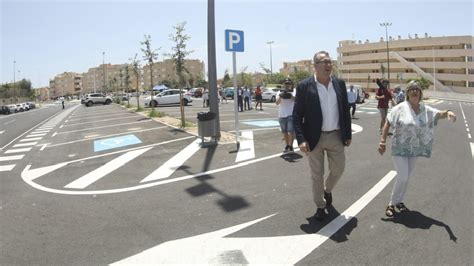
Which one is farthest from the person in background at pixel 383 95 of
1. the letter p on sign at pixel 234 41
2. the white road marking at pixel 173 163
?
the white road marking at pixel 173 163

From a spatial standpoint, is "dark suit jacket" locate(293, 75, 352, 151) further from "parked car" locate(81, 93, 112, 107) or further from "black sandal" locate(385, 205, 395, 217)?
"parked car" locate(81, 93, 112, 107)

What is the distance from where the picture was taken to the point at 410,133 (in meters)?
4.79

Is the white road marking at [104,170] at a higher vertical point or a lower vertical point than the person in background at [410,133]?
lower

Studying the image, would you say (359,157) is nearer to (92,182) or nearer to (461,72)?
(92,182)

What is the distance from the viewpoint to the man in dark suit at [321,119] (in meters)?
4.70

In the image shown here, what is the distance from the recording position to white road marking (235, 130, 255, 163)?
9.29 metres

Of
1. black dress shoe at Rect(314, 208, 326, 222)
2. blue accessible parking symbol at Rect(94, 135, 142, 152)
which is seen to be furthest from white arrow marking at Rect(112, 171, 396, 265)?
blue accessible parking symbol at Rect(94, 135, 142, 152)

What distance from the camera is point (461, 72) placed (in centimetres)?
8106

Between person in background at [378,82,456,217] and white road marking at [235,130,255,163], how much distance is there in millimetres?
4430

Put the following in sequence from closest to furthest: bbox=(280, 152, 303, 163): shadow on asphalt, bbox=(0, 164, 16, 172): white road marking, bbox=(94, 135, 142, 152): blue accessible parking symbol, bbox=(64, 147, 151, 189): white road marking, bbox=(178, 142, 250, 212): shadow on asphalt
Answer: bbox=(178, 142, 250, 212): shadow on asphalt < bbox=(64, 147, 151, 189): white road marking < bbox=(280, 152, 303, 163): shadow on asphalt < bbox=(0, 164, 16, 172): white road marking < bbox=(94, 135, 142, 152): blue accessible parking symbol

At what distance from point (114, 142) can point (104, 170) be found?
4.61 m

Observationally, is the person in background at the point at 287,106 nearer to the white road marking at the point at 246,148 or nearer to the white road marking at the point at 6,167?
the white road marking at the point at 246,148

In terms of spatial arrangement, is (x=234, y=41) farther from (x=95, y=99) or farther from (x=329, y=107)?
(x=95, y=99)

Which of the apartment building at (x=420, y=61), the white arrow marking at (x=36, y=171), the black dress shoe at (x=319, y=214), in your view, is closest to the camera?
the black dress shoe at (x=319, y=214)
